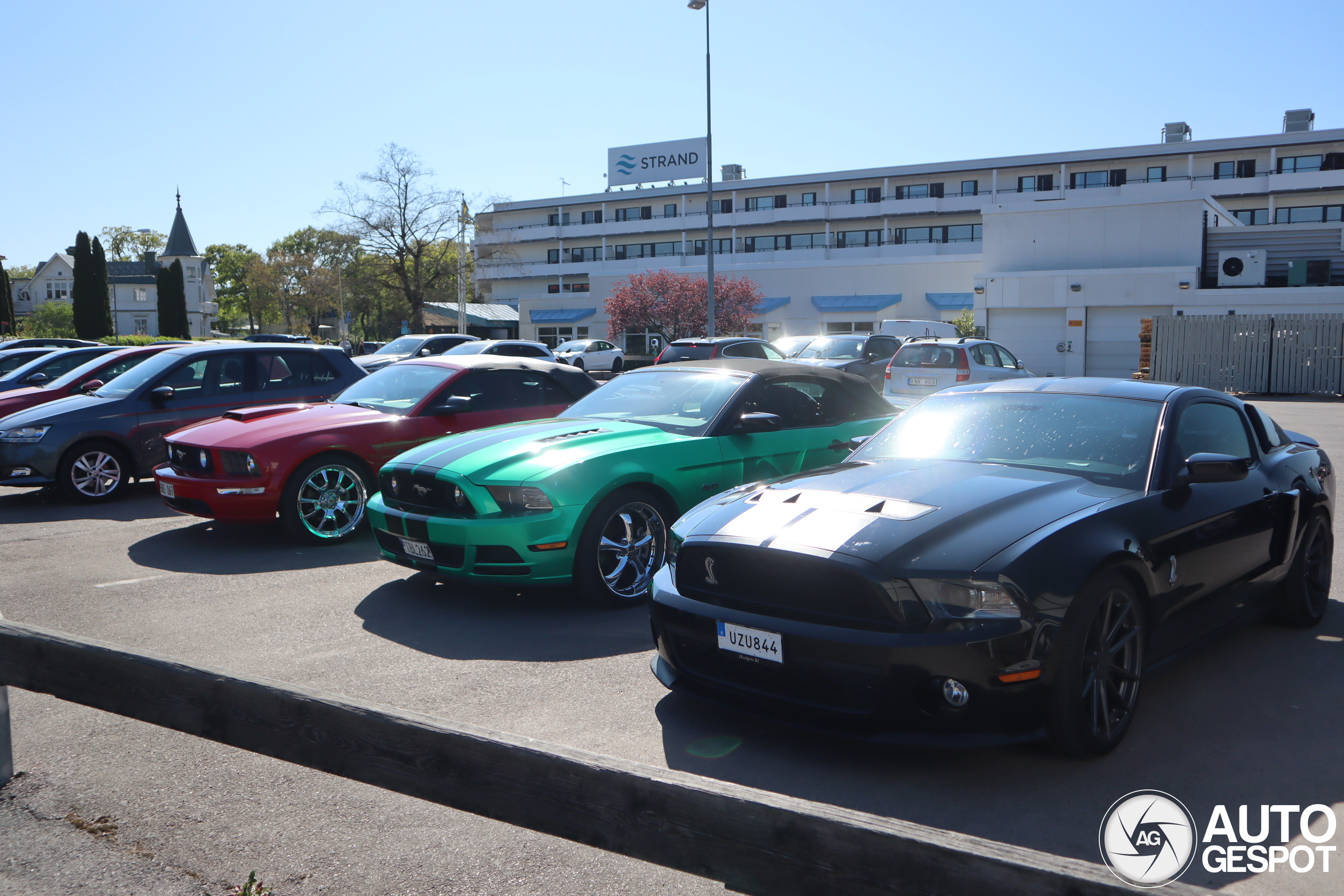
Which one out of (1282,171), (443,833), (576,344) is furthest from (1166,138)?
(443,833)

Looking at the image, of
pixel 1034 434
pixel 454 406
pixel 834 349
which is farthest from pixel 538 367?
pixel 834 349

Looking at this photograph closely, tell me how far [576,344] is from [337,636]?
117 ft

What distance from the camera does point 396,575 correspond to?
7.17 m

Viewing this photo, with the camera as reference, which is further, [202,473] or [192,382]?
[192,382]

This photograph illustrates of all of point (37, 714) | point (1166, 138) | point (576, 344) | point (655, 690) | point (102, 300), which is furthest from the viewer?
point (1166, 138)

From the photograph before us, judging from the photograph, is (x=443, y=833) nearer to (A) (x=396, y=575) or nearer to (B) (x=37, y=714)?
(B) (x=37, y=714)

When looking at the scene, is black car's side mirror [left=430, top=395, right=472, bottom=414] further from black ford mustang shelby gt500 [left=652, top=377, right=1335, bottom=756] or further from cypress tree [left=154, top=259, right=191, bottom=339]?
cypress tree [left=154, top=259, right=191, bottom=339]

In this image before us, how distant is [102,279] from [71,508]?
56.4m

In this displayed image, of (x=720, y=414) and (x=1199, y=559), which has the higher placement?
(x=720, y=414)

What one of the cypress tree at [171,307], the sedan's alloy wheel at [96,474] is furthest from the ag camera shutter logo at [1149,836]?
the cypress tree at [171,307]

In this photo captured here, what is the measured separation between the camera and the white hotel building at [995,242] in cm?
3534

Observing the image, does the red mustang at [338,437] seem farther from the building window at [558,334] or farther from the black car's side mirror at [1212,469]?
the building window at [558,334]

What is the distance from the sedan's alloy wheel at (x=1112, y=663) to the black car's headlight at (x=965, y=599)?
0.42m

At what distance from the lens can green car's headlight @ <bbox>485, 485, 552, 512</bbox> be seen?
5.85 m
